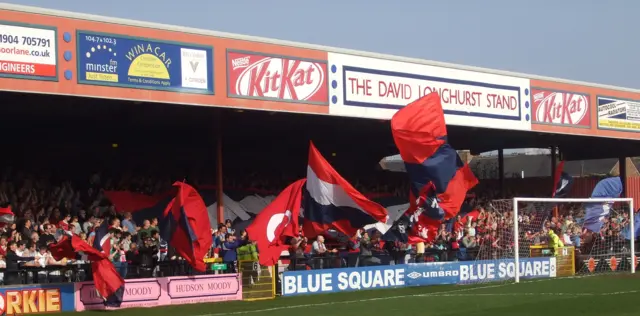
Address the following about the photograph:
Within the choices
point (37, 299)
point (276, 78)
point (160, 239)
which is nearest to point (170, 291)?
point (160, 239)

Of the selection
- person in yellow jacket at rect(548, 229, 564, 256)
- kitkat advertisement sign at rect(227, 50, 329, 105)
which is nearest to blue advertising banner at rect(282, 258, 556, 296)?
person in yellow jacket at rect(548, 229, 564, 256)

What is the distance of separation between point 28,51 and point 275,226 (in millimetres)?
7164

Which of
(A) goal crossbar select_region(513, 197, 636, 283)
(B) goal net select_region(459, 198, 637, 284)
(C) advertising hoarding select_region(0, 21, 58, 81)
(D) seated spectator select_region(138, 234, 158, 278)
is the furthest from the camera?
(B) goal net select_region(459, 198, 637, 284)

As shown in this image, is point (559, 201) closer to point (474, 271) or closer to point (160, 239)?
point (474, 271)

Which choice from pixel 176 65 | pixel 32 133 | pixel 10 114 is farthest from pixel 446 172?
pixel 32 133

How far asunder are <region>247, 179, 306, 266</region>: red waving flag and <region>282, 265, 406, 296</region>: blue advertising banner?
5.25 ft

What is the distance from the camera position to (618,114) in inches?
1633

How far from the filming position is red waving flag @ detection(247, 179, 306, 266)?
24250 mm

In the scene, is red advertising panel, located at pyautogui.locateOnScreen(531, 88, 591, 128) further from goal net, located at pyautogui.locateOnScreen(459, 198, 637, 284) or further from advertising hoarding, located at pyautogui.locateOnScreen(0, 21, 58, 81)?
advertising hoarding, located at pyautogui.locateOnScreen(0, 21, 58, 81)

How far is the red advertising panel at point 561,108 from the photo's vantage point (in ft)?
122

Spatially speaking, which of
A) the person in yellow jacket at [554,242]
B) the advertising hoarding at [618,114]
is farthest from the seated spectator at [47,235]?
the advertising hoarding at [618,114]

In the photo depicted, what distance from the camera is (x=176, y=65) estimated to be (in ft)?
85.7

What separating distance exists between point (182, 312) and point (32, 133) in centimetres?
1612

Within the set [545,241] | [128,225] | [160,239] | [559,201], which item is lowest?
[545,241]
